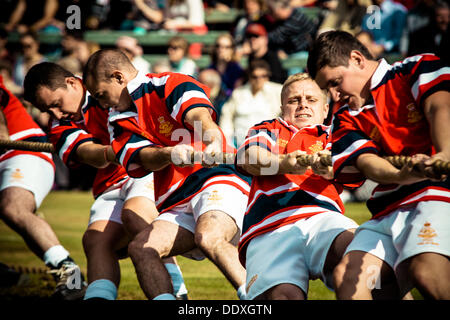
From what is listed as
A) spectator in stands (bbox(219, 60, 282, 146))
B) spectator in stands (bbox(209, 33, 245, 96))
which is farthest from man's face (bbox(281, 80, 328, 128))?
spectator in stands (bbox(209, 33, 245, 96))

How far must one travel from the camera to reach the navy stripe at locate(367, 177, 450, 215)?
2.80 meters

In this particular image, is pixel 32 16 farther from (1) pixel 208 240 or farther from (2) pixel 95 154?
(1) pixel 208 240

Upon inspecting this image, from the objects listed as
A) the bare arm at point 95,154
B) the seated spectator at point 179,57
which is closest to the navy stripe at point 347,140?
the bare arm at point 95,154

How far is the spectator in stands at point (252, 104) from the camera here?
8.18 metres

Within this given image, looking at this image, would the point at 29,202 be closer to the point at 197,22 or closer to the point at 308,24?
the point at 308,24

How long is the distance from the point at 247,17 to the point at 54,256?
655 cm

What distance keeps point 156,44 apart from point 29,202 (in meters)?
7.95

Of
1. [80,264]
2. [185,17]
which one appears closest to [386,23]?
[185,17]

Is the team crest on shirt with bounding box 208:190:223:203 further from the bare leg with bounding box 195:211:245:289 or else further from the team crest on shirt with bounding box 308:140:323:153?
the team crest on shirt with bounding box 308:140:323:153

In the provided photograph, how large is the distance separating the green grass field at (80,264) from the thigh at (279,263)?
5.95 feet

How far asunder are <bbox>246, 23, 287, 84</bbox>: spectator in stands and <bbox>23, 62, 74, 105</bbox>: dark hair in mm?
4541

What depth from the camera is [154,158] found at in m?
3.67

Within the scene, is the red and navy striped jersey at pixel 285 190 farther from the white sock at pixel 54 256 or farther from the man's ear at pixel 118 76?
the white sock at pixel 54 256

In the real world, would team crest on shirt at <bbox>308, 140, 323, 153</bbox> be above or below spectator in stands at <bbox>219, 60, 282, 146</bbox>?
above
